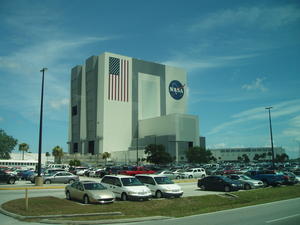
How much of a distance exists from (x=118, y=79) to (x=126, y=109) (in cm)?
1386

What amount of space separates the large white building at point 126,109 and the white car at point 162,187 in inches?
4145

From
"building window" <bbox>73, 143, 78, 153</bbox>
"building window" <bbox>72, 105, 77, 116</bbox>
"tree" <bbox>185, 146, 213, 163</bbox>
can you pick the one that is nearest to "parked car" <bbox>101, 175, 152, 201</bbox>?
"tree" <bbox>185, 146, 213, 163</bbox>

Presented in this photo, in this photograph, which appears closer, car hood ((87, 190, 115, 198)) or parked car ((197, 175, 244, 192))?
car hood ((87, 190, 115, 198))

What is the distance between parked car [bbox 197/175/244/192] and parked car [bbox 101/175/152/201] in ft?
34.0

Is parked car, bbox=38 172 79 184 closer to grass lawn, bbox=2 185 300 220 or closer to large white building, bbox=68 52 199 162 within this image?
grass lawn, bbox=2 185 300 220

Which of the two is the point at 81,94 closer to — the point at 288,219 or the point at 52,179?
the point at 52,179

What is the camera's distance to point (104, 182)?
23.1m

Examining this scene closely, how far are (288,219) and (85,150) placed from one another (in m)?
132

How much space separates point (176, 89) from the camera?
508 feet

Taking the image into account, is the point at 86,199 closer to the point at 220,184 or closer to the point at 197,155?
the point at 220,184

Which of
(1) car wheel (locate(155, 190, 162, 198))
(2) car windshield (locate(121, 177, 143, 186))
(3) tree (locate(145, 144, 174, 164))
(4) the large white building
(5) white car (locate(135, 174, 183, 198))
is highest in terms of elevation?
(4) the large white building

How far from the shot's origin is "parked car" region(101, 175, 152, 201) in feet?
67.4

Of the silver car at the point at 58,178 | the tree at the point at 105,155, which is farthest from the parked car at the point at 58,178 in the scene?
the tree at the point at 105,155

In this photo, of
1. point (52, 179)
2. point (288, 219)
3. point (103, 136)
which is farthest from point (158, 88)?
point (288, 219)
